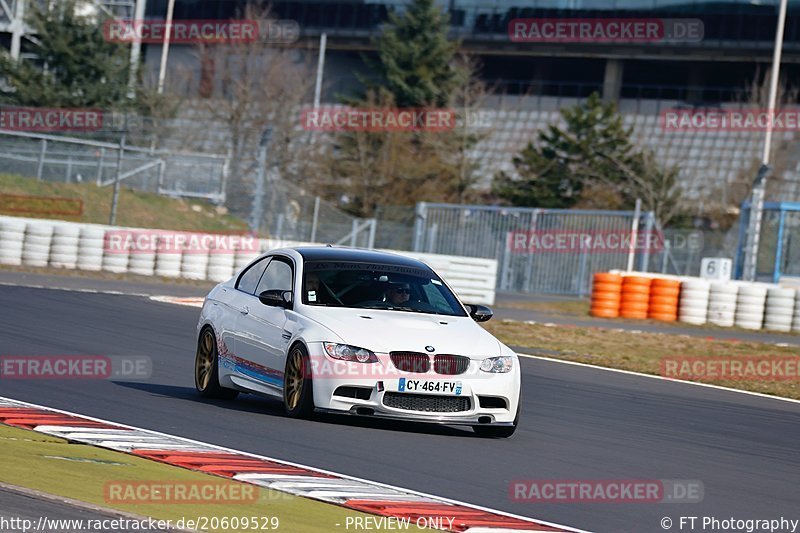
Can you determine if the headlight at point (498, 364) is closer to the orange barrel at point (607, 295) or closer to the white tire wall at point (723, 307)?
the white tire wall at point (723, 307)

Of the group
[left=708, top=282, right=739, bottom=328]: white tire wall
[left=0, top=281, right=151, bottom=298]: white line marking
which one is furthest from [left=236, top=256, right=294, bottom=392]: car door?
[left=708, top=282, right=739, bottom=328]: white tire wall

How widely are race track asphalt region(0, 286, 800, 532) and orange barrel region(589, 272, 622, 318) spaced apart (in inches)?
595

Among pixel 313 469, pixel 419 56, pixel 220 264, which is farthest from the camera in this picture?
pixel 419 56

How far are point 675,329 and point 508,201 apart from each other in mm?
24816

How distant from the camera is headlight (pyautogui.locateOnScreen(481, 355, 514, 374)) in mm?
11262

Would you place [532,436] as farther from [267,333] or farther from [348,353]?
[267,333]

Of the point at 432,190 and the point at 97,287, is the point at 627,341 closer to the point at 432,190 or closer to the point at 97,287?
the point at 97,287

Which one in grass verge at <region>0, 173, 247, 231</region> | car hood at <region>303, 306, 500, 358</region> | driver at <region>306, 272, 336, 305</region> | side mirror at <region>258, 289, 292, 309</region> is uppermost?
grass verge at <region>0, 173, 247, 231</region>

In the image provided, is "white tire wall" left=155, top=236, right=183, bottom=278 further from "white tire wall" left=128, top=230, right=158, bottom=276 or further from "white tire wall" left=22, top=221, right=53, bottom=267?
"white tire wall" left=22, top=221, right=53, bottom=267

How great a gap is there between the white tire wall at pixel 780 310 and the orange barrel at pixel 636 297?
102 inches

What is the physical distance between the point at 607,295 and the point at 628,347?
9337mm

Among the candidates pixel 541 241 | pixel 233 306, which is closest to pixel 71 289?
pixel 233 306

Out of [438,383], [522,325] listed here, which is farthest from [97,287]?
[438,383]

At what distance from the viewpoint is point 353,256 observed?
12.6m
